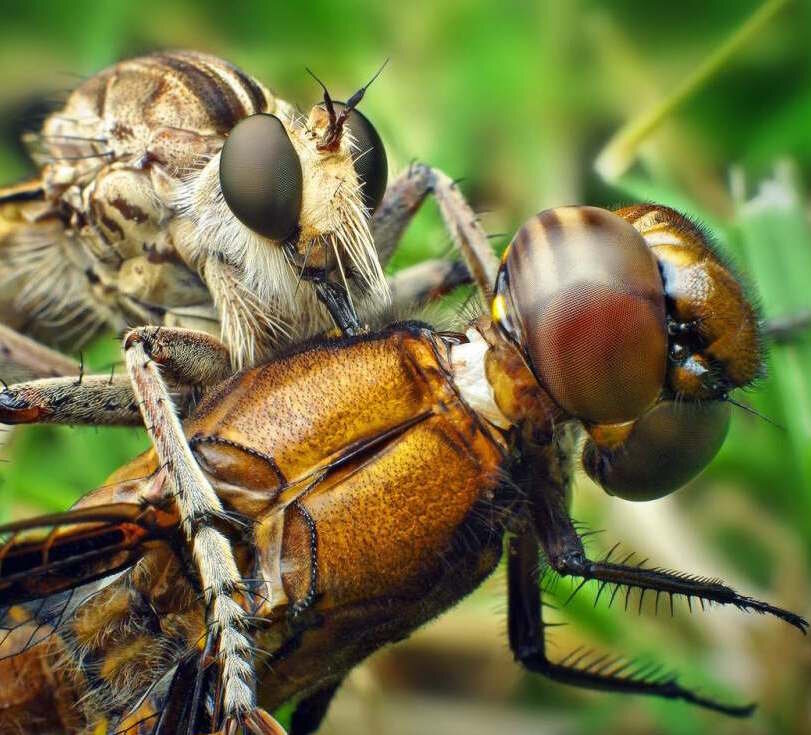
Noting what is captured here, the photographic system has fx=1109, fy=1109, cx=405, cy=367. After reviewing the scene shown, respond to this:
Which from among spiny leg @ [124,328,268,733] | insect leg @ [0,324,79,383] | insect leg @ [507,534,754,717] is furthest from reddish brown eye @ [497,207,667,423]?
insect leg @ [0,324,79,383]

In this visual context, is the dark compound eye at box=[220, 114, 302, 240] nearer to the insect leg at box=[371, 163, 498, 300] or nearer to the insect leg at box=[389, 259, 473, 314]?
the insect leg at box=[371, 163, 498, 300]

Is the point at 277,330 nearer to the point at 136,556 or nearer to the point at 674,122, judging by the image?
the point at 136,556

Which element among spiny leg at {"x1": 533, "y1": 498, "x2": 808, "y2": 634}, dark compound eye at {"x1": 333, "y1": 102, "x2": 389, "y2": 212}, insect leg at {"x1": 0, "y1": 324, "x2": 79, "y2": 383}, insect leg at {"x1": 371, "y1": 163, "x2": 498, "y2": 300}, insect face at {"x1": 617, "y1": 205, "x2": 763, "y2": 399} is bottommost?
insect leg at {"x1": 0, "y1": 324, "x2": 79, "y2": 383}

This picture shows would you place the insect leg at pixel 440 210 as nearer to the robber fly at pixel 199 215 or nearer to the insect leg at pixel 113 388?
the robber fly at pixel 199 215

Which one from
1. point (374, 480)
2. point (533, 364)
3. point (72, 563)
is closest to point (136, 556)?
point (72, 563)

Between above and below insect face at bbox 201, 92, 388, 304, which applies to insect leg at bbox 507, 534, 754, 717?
below

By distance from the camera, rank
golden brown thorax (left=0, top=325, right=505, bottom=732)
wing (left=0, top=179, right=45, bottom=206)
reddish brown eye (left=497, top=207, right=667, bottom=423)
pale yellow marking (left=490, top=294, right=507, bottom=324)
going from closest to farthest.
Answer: reddish brown eye (left=497, top=207, right=667, bottom=423) → golden brown thorax (left=0, top=325, right=505, bottom=732) → pale yellow marking (left=490, top=294, right=507, bottom=324) → wing (left=0, top=179, right=45, bottom=206)

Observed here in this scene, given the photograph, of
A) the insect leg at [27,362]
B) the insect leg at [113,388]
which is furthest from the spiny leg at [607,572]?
the insect leg at [27,362]
